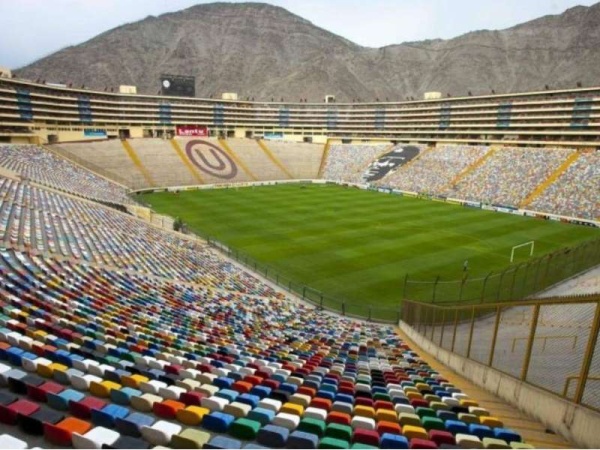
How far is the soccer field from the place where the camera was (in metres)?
29.9

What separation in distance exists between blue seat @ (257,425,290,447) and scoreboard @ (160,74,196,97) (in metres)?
115

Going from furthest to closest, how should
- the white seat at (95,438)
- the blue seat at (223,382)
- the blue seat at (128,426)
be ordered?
the blue seat at (223,382) < the blue seat at (128,426) < the white seat at (95,438)

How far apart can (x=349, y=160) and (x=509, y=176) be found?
114 ft

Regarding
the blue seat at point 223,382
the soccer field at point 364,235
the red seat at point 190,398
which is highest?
the red seat at point 190,398

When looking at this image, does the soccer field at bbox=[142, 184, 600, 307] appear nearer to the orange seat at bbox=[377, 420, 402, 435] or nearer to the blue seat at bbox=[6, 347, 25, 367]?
the orange seat at bbox=[377, 420, 402, 435]

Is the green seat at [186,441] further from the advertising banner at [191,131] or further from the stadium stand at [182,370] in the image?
the advertising banner at [191,131]

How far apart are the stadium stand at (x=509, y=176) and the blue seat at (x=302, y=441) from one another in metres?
59.5

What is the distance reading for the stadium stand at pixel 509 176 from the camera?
6012 cm

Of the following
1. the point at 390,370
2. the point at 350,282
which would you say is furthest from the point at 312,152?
the point at 390,370

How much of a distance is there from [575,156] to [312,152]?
169 ft

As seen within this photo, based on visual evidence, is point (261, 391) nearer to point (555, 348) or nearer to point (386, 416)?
point (386, 416)

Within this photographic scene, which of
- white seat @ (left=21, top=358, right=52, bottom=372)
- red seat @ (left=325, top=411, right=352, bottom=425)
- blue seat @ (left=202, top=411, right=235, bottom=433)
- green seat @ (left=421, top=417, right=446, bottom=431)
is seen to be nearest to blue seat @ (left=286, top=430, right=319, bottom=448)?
blue seat @ (left=202, top=411, right=235, bottom=433)

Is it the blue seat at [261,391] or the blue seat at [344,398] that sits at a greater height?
Result: the blue seat at [261,391]

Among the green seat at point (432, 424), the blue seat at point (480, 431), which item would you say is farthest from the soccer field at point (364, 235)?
the blue seat at point (480, 431)
